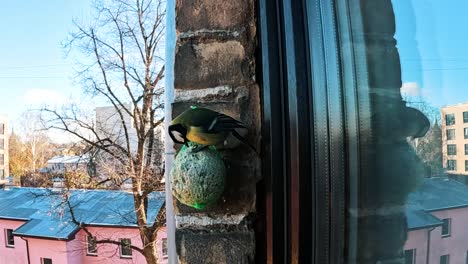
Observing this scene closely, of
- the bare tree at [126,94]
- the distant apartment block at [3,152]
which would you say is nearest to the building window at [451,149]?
the distant apartment block at [3,152]

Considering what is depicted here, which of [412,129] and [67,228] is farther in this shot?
[67,228]

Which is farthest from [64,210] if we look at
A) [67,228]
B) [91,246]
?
[91,246]

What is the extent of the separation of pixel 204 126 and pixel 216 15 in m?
0.14

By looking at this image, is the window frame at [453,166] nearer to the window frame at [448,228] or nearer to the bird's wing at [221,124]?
the window frame at [448,228]

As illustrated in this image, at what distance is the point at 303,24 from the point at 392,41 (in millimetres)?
83

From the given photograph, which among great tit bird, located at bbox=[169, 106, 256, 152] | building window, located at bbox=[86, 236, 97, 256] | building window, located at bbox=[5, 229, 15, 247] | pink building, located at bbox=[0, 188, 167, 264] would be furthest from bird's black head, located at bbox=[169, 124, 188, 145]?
building window, located at bbox=[86, 236, 97, 256]

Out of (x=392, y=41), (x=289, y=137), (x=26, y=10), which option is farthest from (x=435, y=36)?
(x=26, y=10)

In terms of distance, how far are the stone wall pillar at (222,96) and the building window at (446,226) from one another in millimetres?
243

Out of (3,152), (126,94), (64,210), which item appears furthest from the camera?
(126,94)

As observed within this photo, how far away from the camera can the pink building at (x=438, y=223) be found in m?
0.20

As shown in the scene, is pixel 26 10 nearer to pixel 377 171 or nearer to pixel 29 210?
pixel 29 210

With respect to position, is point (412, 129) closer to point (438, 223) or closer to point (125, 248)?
point (438, 223)

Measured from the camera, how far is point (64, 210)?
2.23m

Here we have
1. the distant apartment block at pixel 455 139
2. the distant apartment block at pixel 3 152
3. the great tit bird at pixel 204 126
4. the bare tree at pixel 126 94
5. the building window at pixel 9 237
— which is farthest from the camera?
the bare tree at pixel 126 94
